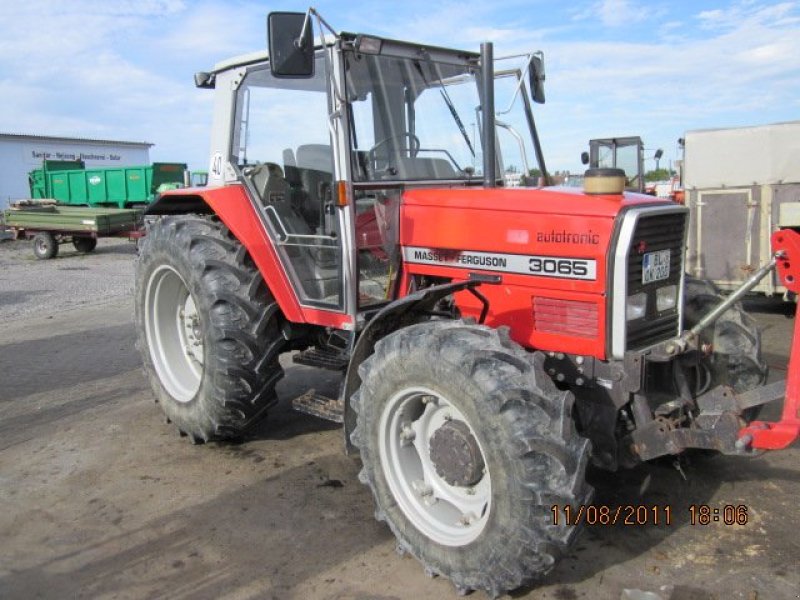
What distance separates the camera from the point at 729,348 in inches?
149

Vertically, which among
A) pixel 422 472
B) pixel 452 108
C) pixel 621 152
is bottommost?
pixel 422 472

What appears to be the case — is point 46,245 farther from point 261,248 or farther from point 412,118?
point 412,118

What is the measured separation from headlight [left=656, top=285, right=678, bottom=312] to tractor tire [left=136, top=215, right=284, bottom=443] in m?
2.26

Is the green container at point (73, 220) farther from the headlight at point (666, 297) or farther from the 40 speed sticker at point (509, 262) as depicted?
the headlight at point (666, 297)

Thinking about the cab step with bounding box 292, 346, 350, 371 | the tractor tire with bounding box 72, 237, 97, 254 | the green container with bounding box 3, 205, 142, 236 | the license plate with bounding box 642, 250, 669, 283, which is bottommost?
the cab step with bounding box 292, 346, 350, 371

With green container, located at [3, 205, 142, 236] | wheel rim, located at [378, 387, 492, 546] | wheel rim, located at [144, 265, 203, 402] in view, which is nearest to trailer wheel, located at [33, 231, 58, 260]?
green container, located at [3, 205, 142, 236]

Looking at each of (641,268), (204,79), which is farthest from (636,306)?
(204,79)

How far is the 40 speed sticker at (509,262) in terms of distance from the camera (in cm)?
314

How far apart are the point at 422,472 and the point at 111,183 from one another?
21.2m

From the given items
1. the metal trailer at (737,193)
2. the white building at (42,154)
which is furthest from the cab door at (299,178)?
the white building at (42,154)

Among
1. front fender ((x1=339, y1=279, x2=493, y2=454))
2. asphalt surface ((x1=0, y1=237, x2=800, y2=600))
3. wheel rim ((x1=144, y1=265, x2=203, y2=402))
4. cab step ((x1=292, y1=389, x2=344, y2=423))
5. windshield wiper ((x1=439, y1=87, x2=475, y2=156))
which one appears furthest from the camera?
wheel rim ((x1=144, y1=265, x2=203, y2=402))

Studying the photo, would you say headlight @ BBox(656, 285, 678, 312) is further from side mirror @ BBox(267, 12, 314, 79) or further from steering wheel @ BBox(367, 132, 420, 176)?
side mirror @ BBox(267, 12, 314, 79)

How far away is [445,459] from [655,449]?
3.01 ft
